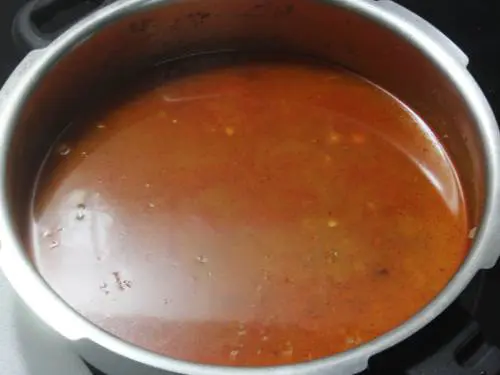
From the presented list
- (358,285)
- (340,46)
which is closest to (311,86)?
(340,46)

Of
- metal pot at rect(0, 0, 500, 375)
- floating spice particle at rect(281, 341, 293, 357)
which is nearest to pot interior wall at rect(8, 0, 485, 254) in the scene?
metal pot at rect(0, 0, 500, 375)

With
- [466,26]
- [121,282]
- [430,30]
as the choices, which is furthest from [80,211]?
[466,26]

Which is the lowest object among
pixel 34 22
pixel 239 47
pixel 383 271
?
pixel 383 271

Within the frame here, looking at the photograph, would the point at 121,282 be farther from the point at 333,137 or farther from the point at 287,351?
the point at 333,137

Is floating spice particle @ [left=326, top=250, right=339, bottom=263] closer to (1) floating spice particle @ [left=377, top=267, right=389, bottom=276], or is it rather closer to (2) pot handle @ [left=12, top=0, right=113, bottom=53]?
(1) floating spice particle @ [left=377, top=267, right=389, bottom=276]

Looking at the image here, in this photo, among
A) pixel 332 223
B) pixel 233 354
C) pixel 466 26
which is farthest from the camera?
pixel 466 26

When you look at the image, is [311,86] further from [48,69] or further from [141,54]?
[48,69]
